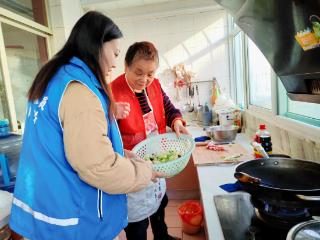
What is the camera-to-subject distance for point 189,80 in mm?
2799

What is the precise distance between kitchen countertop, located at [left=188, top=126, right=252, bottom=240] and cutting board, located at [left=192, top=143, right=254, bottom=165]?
0.05 metres

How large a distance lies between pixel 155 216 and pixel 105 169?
1005 mm

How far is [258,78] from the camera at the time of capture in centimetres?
200

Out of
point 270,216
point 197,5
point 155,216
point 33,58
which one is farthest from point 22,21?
point 270,216

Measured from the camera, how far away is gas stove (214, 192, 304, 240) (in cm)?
68

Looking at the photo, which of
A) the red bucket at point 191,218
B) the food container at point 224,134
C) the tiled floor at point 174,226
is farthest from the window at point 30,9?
the red bucket at point 191,218

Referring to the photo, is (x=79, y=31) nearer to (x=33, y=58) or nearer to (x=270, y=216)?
(x=270, y=216)

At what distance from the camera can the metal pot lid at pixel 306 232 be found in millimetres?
510

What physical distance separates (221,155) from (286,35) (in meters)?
0.88

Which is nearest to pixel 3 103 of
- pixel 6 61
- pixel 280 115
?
pixel 6 61

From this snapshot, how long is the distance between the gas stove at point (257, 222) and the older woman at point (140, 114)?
19.1 inches

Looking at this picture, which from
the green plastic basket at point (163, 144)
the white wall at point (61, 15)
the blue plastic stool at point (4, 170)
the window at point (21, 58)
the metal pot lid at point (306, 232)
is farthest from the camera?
the white wall at point (61, 15)

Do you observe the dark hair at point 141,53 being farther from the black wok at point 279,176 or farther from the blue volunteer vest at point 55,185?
the black wok at point 279,176

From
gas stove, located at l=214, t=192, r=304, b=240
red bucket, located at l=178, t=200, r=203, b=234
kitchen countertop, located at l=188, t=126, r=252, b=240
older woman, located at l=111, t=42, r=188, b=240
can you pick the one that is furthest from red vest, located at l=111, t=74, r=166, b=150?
red bucket, located at l=178, t=200, r=203, b=234
